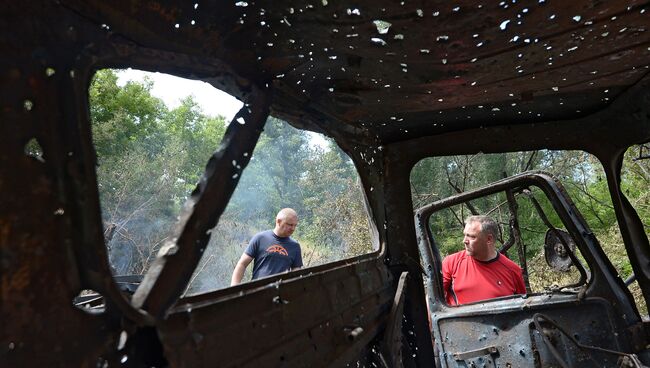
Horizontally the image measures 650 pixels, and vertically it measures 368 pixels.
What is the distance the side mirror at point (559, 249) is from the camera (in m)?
3.09

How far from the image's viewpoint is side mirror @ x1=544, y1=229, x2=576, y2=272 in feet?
10.1

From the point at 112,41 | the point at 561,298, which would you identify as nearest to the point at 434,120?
the point at 561,298

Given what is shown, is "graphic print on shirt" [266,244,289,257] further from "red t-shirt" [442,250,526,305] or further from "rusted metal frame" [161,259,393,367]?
"rusted metal frame" [161,259,393,367]

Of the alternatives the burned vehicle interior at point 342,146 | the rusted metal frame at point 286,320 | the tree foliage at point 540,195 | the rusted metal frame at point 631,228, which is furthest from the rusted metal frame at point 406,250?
the tree foliage at point 540,195

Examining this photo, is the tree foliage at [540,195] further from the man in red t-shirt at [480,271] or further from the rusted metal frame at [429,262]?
the rusted metal frame at [429,262]

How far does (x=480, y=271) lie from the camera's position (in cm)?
388

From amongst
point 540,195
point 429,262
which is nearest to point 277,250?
point 429,262

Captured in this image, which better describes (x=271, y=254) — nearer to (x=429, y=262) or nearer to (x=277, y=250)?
(x=277, y=250)

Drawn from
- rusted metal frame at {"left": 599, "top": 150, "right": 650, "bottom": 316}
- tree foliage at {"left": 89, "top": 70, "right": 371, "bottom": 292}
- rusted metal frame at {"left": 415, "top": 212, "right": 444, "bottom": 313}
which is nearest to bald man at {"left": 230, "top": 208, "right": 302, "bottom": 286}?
rusted metal frame at {"left": 415, "top": 212, "right": 444, "bottom": 313}

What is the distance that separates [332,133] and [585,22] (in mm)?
1354

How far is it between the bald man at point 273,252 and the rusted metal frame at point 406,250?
1.59m

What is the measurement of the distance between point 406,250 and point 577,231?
1220 millimetres

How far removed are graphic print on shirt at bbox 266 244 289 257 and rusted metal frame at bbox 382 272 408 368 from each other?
1.84 meters

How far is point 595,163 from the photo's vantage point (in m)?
13.6
